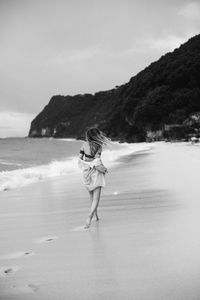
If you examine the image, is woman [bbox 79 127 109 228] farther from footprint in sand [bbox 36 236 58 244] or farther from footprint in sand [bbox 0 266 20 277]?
footprint in sand [bbox 0 266 20 277]

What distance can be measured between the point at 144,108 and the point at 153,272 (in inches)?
3701

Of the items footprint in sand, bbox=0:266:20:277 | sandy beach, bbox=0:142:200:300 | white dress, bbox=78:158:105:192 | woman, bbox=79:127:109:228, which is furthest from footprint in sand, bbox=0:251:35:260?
white dress, bbox=78:158:105:192

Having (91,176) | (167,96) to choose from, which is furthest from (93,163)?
(167,96)

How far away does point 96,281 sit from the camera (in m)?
3.78

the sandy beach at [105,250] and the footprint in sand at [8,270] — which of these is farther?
the footprint in sand at [8,270]

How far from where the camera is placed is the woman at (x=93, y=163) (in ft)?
21.4

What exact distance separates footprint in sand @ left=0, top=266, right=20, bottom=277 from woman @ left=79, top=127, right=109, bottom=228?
217 cm

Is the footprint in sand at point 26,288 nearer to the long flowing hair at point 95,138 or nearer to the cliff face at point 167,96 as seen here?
the long flowing hair at point 95,138

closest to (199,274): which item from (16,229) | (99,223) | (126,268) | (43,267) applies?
(126,268)

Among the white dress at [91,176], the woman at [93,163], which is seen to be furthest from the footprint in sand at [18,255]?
the white dress at [91,176]

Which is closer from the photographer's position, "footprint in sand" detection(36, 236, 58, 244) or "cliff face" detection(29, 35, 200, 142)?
"footprint in sand" detection(36, 236, 58, 244)

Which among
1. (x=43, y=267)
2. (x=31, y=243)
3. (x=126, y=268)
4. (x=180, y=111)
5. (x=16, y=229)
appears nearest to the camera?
(x=126, y=268)

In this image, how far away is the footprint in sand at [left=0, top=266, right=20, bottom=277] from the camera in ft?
13.9

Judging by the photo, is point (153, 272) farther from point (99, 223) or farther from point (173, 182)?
point (173, 182)
